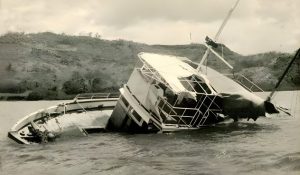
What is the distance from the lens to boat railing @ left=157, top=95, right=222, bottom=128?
29.1 m

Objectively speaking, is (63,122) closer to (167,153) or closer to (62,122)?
(62,122)

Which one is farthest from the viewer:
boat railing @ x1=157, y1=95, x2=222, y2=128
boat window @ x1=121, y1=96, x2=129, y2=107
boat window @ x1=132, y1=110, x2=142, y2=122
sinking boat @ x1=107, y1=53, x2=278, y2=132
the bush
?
the bush

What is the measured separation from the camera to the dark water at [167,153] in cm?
1888

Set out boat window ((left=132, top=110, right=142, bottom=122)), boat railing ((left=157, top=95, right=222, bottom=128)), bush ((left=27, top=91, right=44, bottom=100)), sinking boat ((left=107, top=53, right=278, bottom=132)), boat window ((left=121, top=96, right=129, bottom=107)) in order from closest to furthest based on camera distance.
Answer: sinking boat ((left=107, top=53, right=278, bottom=132))
boat railing ((left=157, top=95, right=222, bottom=128))
boat window ((left=132, top=110, right=142, bottom=122))
boat window ((left=121, top=96, right=129, bottom=107))
bush ((left=27, top=91, right=44, bottom=100))

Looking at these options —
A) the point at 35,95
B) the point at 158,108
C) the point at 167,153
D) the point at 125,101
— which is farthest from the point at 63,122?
the point at 35,95

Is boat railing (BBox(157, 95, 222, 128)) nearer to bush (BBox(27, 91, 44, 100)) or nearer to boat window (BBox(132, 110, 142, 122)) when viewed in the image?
boat window (BBox(132, 110, 142, 122))

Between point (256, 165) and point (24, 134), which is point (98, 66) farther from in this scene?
point (256, 165)

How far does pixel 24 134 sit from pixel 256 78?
69.0 meters

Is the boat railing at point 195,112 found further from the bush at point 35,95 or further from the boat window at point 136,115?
the bush at point 35,95

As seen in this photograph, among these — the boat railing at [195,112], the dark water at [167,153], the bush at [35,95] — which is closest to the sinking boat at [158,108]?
the boat railing at [195,112]

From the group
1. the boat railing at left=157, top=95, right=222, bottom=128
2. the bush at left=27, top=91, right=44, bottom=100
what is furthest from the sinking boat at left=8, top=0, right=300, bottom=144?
the bush at left=27, top=91, right=44, bottom=100

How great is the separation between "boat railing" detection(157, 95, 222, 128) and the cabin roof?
4.99ft

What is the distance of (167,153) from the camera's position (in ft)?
73.8

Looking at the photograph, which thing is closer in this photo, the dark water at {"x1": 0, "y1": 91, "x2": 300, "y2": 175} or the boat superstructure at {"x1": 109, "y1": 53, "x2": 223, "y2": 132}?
the dark water at {"x1": 0, "y1": 91, "x2": 300, "y2": 175}
